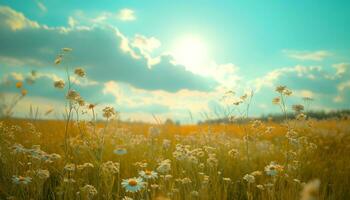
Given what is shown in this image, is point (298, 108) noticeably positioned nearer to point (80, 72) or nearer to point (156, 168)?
point (156, 168)

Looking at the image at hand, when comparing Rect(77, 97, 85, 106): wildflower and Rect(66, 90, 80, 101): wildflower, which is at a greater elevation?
Rect(66, 90, 80, 101): wildflower

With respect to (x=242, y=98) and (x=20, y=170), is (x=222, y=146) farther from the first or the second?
(x=20, y=170)

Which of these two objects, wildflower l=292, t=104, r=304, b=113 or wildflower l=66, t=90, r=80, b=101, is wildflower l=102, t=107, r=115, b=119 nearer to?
wildflower l=66, t=90, r=80, b=101

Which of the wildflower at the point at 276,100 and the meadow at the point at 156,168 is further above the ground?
the wildflower at the point at 276,100

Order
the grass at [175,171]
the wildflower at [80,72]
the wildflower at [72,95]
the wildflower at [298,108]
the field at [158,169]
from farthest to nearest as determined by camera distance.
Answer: the wildflower at [298,108] → the wildflower at [80,72] → the wildflower at [72,95] → the grass at [175,171] → the field at [158,169]

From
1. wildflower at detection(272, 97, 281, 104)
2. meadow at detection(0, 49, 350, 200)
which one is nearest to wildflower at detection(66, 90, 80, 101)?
meadow at detection(0, 49, 350, 200)

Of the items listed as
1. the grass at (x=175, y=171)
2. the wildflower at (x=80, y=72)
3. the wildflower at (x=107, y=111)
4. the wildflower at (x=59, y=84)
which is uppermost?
the wildflower at (x=80, y=72)

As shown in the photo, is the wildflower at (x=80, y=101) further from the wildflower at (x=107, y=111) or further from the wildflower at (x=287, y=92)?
the wildflower at (x=287, y=92)

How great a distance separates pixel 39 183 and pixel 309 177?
15.6 ft

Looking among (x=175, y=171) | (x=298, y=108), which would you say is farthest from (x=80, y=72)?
(x=298, y=108)

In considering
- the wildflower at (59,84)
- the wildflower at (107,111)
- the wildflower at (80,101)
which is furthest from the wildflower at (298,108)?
the wildflower at (59,84)

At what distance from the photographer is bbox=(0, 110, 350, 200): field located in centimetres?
426

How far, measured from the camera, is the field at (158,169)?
14.0 ft

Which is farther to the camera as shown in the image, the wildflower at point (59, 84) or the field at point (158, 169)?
the wildflower at point (59, 84)
